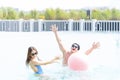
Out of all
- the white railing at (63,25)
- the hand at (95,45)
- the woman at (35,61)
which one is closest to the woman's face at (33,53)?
the woman at (35,61)

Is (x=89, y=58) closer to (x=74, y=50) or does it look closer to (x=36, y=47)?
(x=74, y=50)

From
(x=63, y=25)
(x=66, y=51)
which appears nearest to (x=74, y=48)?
(x=66, y=51)

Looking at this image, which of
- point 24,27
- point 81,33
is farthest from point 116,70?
point 24,27

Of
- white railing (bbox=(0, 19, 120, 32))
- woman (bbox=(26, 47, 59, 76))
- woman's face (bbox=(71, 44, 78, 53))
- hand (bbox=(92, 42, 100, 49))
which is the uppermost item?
white railing (bbox=(0, 19, 120, 32))

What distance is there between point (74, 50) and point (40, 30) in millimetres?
245

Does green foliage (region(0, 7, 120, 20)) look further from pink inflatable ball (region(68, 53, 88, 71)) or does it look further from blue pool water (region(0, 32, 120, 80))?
pink inflatable ball (region(68, 53, 88, 71))

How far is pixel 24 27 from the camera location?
2.00 m

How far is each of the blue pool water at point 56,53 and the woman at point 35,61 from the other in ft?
0.07

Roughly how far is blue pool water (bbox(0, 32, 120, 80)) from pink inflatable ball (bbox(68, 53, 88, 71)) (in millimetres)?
25

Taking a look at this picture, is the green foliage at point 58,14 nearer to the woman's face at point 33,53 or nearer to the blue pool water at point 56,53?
the blue pool water at point 56,53

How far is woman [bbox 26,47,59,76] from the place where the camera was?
195cm

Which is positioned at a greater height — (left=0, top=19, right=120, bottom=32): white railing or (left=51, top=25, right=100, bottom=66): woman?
(left=0, top=19, right=120, bottom=32): white railing

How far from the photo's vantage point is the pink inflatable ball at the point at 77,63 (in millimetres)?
1900

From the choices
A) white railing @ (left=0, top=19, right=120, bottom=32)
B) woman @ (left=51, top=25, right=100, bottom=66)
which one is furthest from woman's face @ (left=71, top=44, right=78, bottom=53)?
white railing @ (left=0, top=19, right=120, bottom=32)
